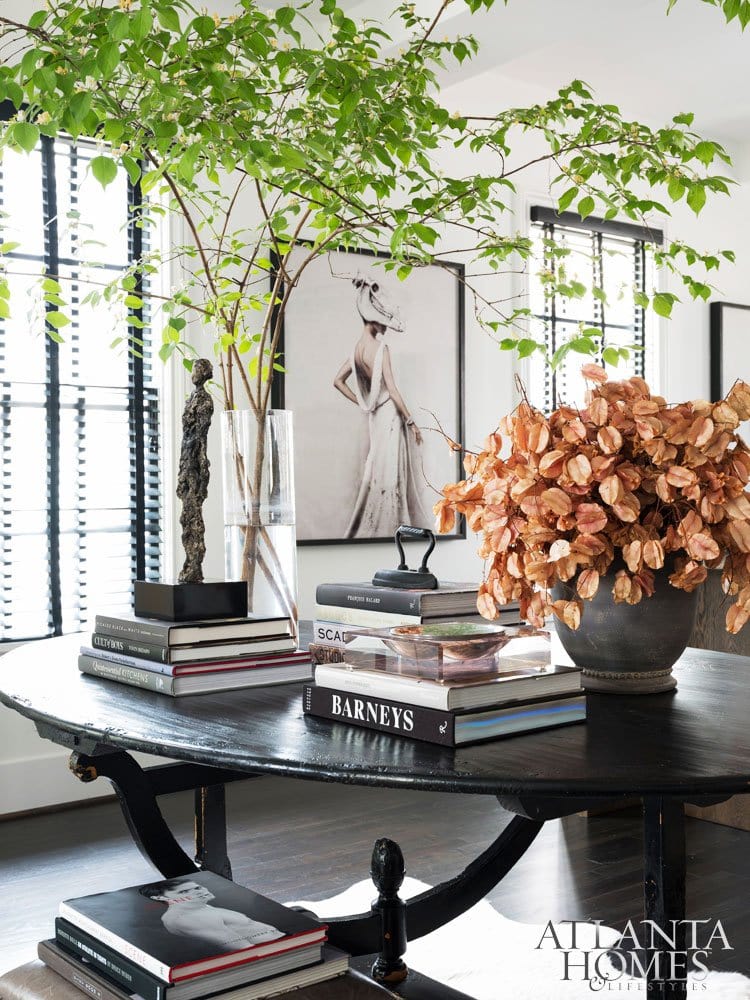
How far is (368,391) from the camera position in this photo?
429 cm

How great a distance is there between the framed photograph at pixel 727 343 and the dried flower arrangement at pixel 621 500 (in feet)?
15.0

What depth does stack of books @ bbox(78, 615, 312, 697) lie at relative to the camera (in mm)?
1471

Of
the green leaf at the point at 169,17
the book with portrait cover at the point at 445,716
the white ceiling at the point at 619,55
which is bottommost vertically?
the book with portrait cover at the point at 445,716

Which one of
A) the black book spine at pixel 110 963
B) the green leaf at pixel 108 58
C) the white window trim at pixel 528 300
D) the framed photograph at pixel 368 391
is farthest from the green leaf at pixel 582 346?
the white window trim at pixel 528 300

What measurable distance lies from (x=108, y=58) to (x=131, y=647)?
840 millimetres

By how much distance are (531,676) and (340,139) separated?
1.02 metres

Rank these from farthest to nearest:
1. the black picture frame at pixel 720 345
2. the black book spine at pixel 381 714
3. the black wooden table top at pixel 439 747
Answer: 1. the black picture frame at pixel 720 345
2. the black book spine at pixel 381 714
3. the black wooden table top at pixel 439 747

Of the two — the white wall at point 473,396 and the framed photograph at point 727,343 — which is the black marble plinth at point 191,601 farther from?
the framed photograph at point 727,343

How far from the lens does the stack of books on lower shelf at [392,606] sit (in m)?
1.48

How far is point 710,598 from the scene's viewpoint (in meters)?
3.36

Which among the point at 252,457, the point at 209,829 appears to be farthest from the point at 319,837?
the point at 252,457

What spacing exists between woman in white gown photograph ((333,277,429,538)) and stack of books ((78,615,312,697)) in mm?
2630

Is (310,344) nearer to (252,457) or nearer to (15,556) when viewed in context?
(15,556)

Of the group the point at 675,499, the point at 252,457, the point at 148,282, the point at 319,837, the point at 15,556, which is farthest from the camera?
the point at 148,282
